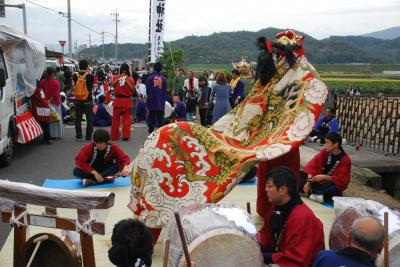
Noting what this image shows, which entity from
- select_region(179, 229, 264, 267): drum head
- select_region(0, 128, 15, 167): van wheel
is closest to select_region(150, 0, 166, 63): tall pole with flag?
select_region(0, 128, 15, 167): van wheel

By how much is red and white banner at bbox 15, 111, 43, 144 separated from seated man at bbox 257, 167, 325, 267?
20.1 ft

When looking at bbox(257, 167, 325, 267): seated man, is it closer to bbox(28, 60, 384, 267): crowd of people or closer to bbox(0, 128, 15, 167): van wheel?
bbox(28, 60, 384, 267): crowd of people

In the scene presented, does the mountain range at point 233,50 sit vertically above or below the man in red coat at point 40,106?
above

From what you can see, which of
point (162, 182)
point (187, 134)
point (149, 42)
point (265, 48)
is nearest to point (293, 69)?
point (265, 48)

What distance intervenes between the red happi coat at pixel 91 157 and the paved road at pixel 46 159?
1000 millimetres

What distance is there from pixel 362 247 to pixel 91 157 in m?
4.44

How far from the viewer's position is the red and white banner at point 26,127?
27.1 ft

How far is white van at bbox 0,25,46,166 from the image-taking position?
7617 mm

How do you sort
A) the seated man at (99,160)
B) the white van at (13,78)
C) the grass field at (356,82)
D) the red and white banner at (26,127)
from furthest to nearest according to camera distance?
the grass field at (356,82) < the red and white banner at (26,127) < the white van at (13,78) < the seated man at (99,160)

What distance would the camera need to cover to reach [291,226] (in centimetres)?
301

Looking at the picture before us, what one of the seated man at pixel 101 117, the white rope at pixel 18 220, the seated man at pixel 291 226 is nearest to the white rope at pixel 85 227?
the white rope at pixel 18 220

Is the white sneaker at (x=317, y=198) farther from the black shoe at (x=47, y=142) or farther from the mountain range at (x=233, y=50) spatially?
the mountain range at (x=233, y=50)

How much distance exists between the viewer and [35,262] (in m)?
3.12

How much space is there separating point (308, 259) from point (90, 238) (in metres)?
1.37
